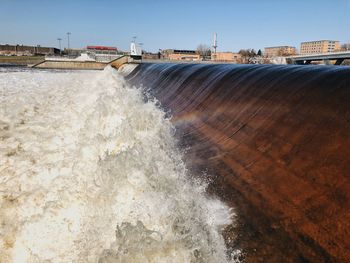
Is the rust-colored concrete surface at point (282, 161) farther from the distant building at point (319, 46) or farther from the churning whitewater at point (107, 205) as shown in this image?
the distant building at point (319, 46)

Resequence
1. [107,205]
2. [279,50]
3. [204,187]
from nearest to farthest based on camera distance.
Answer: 1. [107,205]
2. [204,187]
3. [279,50]

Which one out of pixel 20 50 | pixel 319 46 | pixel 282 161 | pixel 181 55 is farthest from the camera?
pixel 319 46

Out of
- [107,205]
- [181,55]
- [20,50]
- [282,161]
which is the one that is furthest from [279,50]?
[107,205]

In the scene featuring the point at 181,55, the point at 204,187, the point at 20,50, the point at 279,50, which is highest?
the point at 279,50

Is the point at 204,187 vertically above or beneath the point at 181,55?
beneath

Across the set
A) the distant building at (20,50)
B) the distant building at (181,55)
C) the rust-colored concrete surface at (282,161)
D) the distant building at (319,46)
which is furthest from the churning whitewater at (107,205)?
the distant building at (319,46)

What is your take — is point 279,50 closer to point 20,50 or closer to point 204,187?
point 20,50

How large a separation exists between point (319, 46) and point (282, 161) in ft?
483

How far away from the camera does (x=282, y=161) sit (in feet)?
12.7

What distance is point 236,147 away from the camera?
4.92 meters

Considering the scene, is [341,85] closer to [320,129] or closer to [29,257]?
[320,129]

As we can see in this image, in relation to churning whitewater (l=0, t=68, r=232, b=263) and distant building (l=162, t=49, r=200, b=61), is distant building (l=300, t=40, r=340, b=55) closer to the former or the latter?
distant building (l=162, t=49, r=200, b=61)

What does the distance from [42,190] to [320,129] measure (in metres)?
3.85

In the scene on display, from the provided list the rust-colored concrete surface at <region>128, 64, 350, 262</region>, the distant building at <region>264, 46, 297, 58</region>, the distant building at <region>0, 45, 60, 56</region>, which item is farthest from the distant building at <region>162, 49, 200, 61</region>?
the rust-colored concrete surface at <region>128, 64, 350, 262</region>
